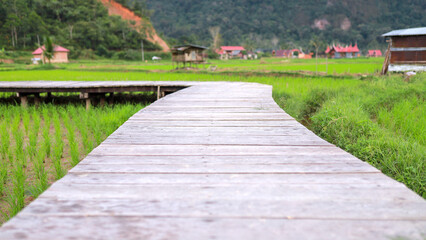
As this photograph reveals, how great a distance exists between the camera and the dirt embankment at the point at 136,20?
176ft

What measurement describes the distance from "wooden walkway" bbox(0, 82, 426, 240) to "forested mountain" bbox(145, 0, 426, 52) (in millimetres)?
79217

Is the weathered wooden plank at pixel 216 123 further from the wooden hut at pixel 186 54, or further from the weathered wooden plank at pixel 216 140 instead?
the wooden hut at pixel 186 54

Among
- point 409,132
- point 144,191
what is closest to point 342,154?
point 144,191

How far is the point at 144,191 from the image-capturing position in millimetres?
1395

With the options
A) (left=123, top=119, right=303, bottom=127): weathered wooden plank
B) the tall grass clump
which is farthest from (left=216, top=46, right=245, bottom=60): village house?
(left=123, top=119, right=303, bottom=127): weathered wooden plank

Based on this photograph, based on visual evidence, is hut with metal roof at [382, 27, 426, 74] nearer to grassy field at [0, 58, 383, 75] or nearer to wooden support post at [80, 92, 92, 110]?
grassy field at [0, 58, 383, 75]

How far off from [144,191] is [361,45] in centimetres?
9243

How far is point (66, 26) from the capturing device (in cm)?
4897

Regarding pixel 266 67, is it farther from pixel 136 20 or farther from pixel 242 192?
pixel 136 20

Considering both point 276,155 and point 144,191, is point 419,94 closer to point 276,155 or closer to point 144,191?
point 276,155

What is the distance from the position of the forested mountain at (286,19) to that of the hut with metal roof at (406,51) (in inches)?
2702

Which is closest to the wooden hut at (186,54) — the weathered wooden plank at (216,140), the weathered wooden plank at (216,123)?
the weathered wooden plank at (216,123)

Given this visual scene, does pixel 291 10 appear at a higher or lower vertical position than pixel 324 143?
higher

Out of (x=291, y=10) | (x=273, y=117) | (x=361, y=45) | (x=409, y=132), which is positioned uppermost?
(x=291, y=10)
